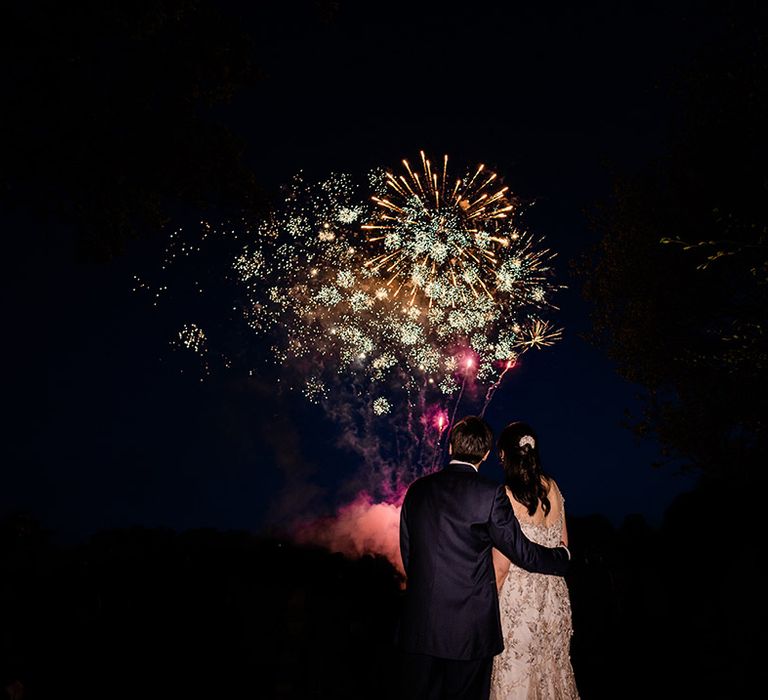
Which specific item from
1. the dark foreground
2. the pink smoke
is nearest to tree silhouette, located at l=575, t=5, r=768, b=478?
the dark foreground

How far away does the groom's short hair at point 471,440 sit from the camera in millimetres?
3564

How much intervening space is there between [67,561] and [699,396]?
42.4 ft

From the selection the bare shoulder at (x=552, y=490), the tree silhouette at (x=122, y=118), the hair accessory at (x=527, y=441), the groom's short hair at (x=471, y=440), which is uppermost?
the tree silhouette at (x=122, y=118)

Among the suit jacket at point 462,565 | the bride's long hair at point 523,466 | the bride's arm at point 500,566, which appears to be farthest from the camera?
the bride's long hair at point 523,466

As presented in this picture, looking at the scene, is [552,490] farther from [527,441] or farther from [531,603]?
[531,603]

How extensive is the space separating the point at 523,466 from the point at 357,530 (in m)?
26.6

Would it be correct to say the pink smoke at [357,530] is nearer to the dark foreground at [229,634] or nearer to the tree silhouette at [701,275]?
the tree silhouette at [701,275]

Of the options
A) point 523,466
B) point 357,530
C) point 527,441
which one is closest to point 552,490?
point 523,466

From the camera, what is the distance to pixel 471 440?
3.58 meters

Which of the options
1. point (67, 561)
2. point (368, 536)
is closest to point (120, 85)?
point (67, 561)

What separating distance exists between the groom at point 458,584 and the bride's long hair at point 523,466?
74 cm

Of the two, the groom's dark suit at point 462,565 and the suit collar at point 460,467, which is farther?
the suit collar at point 460,467

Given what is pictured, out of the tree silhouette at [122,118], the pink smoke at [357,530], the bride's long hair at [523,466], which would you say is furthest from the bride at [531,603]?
the pink smoke at [357,530]

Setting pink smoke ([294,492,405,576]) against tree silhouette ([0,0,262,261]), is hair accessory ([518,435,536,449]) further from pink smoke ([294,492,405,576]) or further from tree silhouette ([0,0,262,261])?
pink smoke ([294,492,405,576])
